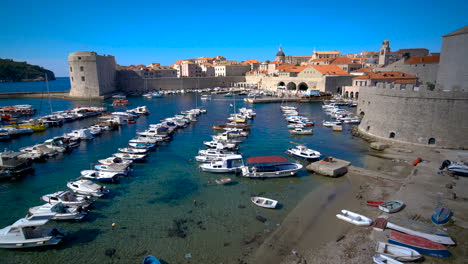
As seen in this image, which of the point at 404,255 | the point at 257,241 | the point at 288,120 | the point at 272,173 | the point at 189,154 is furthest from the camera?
the point at 288,120

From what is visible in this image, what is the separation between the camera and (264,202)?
14.2 m

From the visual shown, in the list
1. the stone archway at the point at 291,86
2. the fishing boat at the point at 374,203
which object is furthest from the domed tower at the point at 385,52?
the fishing boat at the point at 374,203

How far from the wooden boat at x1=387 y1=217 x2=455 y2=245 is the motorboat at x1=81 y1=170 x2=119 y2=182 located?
48.6ft

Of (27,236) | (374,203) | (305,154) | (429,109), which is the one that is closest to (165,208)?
(27,236)

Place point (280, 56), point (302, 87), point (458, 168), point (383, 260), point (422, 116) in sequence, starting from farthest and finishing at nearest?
1. point (280, 56)
2. point (302, 87)
3. point (422, 116)
4. point (458, 168)
5. point (383, 260)

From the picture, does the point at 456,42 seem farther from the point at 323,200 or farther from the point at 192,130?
the point at 192,130

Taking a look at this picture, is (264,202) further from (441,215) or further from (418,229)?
(441,215)

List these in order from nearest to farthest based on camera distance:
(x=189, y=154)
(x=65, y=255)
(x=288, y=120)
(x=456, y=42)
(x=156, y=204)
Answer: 1. (x=65, y=255)
2. (x=156, y=204)
3. (x=189, y=154)
4. (x=456, y=42)
5. (x=288, y=120)

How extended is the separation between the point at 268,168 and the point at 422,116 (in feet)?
43.6

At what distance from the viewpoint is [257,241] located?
11484 mm

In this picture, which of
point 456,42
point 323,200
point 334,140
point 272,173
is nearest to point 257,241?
point 323,200

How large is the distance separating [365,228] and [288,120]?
25.0 meters

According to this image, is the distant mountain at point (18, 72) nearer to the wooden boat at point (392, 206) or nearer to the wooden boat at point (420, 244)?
the wooden boat at point (392, 206)

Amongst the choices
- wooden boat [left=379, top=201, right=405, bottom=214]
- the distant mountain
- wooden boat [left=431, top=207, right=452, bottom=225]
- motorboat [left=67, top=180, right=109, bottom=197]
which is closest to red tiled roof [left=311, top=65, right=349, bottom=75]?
wooden boat [left=379, top=201, right=405, bottom=214]
